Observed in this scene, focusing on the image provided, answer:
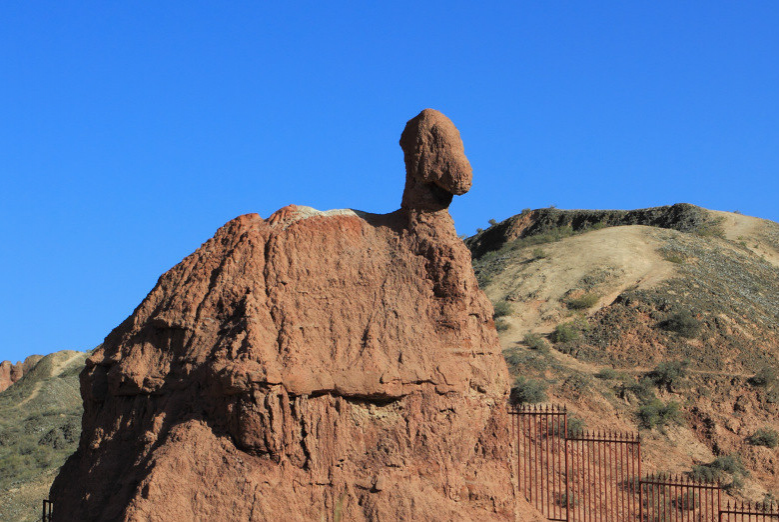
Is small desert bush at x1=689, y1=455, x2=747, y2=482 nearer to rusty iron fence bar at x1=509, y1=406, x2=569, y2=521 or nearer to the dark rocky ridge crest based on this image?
rusty iron fence bar at x1=509, y1=406, x2=569, y2=521

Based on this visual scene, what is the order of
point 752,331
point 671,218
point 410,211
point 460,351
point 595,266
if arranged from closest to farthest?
point 460,351, point 410,211, point 752,331, point 595,266, point 671,218

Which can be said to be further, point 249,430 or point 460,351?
point 460,351

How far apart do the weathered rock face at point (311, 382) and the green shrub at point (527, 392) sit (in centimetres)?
1425

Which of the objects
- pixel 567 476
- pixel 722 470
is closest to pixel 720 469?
pixel 722 470

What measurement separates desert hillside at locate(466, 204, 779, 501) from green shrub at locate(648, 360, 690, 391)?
1.7 inches

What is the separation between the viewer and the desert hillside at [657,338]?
24.9 meters

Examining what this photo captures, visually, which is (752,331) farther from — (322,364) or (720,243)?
(322,364)

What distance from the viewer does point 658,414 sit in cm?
2602

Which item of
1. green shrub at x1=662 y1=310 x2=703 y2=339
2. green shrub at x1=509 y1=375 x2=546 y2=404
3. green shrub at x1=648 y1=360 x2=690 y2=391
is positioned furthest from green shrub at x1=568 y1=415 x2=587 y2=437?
green shrub at x1=662 y1=310 x2=703 y2=339

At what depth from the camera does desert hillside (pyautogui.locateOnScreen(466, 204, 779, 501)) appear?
24938 millimetres

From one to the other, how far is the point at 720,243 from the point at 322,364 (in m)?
39.1

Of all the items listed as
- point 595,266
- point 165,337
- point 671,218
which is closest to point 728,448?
point 595,266

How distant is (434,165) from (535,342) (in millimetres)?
20675

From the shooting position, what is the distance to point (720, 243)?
45.1 m
